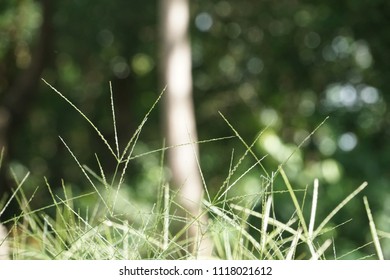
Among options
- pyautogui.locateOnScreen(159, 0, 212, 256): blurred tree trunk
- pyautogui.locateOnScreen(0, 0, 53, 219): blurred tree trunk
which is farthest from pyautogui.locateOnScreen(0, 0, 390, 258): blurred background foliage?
pyautogui.locateOnScreen(159, 0, 212, 256): blurred tree trunk

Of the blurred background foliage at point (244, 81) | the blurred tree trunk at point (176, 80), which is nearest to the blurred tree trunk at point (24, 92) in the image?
the blurred background foliage at point (244, 81)

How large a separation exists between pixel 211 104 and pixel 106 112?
6.71 feet

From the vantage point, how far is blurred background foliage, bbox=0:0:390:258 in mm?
7613

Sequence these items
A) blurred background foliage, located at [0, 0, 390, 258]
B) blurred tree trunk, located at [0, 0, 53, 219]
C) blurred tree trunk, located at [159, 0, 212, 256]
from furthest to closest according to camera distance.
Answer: blurred tree trunk, located at [0, 0, 53, 219] < blurred background foliage, located at [0, 0, 390, 258] < blurred tree trunk, located at [159, 0, 212, 256]

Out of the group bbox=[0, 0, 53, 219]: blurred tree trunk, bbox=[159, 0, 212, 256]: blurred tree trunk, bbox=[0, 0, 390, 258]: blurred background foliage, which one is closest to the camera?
bbox=[159, 0, 212, 256]: blurred tree trunk

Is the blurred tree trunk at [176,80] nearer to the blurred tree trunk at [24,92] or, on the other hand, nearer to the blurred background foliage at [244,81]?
the blurred background foliage at [244,81]

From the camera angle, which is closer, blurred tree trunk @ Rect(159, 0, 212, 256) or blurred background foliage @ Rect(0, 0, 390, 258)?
blurred tree trunk @ Rect(159, 0, 212, 256)

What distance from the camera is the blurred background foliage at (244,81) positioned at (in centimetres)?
761

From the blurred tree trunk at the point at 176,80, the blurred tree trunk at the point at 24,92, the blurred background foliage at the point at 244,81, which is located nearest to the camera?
the blurred tree trunk at the point at 176,80

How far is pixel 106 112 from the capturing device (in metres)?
12.0

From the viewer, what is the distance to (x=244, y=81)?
33.8ft

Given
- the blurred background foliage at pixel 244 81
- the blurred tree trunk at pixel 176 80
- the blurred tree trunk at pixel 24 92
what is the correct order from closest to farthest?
the blurred tree trunk at pixel 176 80 → the blurred background foliage at pixel 244 81 → the blurred tree trunk at pixel 24 92

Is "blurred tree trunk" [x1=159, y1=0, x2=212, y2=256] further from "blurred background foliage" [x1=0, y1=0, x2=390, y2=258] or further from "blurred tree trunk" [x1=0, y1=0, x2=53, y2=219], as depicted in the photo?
"blurred tree trunk" [x1=0, y1=0, x2=53, y2=219]

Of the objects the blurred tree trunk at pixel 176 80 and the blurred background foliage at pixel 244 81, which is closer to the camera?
the blurred tree trunk at pixel 176 80
